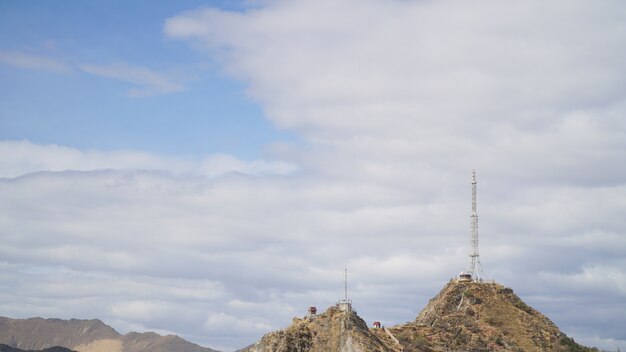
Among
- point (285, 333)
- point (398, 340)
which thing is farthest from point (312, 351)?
point (398, 340)

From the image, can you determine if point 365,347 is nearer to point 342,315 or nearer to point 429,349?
point 342,315

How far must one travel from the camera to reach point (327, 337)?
7185 inches

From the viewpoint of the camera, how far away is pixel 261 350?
182375mm

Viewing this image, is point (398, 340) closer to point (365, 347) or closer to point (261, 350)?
point (365, 347)

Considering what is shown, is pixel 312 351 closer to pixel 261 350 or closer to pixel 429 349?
pixel 261 350

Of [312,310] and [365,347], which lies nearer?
[365,347]

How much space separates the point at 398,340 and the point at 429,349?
316 inches

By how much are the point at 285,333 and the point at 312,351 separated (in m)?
7.66

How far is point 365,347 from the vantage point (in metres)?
176

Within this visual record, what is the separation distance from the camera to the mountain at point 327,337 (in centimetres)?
17875

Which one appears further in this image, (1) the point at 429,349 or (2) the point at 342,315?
(1) the point at 429,349

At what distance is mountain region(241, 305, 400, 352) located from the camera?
17875 cm

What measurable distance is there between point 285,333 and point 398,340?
2882 cm

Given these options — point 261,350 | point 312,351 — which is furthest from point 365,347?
point 261,350
